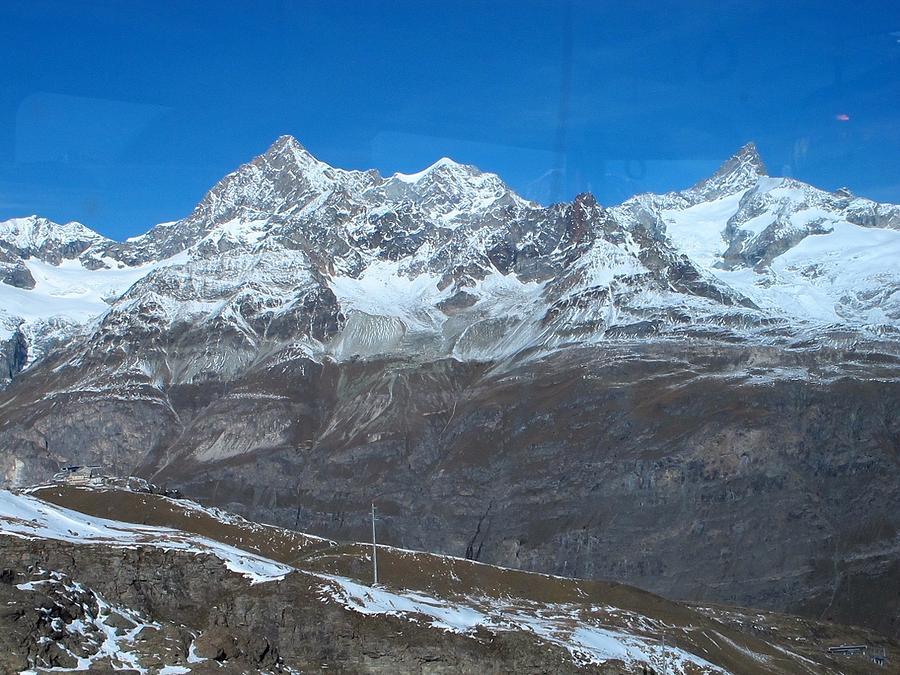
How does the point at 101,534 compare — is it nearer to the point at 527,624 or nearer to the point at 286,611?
the point at 286,611

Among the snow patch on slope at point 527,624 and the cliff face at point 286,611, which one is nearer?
the cliff face at point 286,611

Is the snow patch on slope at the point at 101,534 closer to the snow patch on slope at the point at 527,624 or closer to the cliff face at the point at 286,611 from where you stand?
the cliff face at the point at 286,611

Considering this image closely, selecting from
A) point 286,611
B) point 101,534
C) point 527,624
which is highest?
point 101,534

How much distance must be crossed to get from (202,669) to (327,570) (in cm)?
8113

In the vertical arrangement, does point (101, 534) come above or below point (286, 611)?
above

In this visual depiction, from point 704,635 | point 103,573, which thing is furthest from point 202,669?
point 704,635

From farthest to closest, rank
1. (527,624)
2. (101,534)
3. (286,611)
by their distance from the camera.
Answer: (101,534)
(527,624)
(286,611)

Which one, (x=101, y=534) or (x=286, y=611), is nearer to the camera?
(x=286, y=611)

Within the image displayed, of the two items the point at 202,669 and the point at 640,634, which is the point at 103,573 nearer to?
the point at 202,669

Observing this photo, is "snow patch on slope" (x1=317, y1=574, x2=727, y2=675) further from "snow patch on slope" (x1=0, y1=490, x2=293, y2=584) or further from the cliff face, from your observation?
"snow patch on slope" (x1=0, y1=490, x2=293, y2=584)

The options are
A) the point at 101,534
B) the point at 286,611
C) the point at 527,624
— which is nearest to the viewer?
the point at 286,611

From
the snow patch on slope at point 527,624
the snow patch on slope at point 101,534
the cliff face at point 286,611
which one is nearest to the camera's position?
the cliff face at point 286,611

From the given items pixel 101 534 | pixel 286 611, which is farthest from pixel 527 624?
pixel 101 534

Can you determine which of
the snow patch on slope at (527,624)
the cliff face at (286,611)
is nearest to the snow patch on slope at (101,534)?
the cliff face at (286,611)
